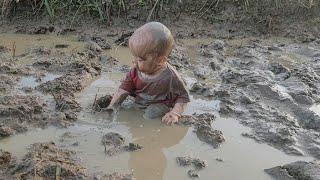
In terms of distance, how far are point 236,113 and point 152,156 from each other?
1.03 meters

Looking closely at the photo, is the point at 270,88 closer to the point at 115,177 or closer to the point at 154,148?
the point at 154,148

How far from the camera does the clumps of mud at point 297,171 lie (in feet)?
11.3

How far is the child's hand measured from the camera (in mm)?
Result: 4266

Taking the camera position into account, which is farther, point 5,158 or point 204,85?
point 204,85

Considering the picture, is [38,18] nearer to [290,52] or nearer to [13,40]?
[13,40]

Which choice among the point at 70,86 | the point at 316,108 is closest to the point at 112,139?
the point at 70,86

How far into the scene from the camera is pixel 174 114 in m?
4.30

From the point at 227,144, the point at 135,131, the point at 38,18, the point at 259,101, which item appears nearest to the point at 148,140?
the point at 135,131

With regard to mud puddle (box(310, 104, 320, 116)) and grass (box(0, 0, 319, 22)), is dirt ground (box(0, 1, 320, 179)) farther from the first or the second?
grass (box(0, 0, 319, 22))

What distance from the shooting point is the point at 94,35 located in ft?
21.1

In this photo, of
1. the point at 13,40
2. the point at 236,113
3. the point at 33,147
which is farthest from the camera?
the point at 13,40

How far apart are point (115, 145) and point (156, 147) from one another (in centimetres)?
31

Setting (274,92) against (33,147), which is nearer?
(33,147)

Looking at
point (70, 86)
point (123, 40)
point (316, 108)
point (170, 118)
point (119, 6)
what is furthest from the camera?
point (119, 6)
